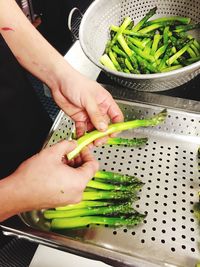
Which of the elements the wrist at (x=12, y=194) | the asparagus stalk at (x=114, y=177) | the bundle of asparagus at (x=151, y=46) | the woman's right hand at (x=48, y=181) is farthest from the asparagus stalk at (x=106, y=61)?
the wrist at (x=12, y=194)

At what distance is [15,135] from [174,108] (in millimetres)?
949

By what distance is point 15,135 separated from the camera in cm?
185

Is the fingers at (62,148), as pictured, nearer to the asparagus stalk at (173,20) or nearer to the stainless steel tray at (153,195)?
Result: the stainless steel tray at (153,195)

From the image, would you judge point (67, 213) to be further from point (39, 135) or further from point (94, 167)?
point (39, 135)

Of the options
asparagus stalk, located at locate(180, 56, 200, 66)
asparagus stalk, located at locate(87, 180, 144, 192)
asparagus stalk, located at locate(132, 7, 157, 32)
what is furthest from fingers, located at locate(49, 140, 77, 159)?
asparagus stalk, located at locate(132, 7, 157, 32)

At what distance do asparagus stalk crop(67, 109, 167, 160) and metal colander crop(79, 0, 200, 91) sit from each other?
0.51 ft

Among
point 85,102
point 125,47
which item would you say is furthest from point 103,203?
point 125,47

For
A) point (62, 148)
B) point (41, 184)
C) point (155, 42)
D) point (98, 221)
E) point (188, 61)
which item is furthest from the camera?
point (155, 42)

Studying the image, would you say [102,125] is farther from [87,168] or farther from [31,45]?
[31,45]

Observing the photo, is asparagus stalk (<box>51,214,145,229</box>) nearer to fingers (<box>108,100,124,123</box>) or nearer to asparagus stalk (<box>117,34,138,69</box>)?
fingers (<box>108,100,124,123</box>)

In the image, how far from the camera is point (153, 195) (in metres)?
1.44

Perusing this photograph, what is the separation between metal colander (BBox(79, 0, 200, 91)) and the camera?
1.45m

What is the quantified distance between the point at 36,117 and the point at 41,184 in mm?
1024

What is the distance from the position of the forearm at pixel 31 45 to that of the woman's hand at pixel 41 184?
0.48 metres
